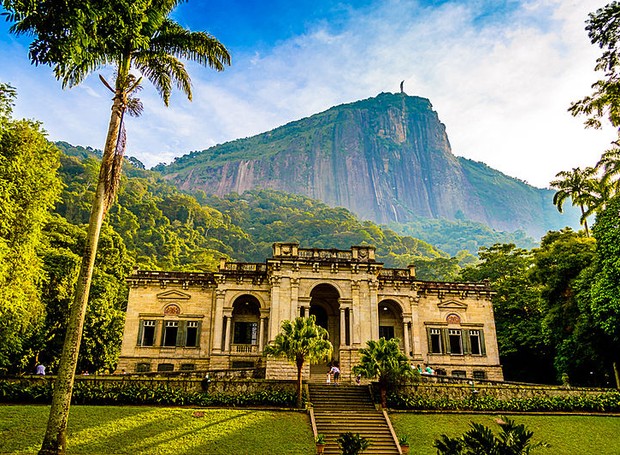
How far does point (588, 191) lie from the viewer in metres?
37.3

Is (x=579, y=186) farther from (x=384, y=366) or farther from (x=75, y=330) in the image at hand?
(x=75, y=330)

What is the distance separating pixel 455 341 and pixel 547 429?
47.3ft

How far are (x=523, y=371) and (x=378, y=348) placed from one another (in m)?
19.4

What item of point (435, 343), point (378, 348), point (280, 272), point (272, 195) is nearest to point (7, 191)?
point (280, 272)

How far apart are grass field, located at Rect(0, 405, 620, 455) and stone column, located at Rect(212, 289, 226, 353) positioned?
11372mm

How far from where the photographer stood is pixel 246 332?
33625mm

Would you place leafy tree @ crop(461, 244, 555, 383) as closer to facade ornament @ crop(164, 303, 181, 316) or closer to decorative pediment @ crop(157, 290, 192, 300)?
decorative pediment @ crop(157, 290, 192, 300)

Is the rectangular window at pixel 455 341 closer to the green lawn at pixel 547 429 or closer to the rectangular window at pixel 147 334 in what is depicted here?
the green lawn at pixel 547 429

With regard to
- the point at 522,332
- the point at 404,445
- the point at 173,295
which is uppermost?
the point at 173,295

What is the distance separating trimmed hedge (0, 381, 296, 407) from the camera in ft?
62.1

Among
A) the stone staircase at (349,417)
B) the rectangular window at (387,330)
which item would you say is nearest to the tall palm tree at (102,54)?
the stone staircase at (349,417)

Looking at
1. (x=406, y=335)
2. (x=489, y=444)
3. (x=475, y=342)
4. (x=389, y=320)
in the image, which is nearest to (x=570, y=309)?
(x=475, y=342)

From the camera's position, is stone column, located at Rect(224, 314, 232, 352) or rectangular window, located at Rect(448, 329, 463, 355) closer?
stone column, located at Rect(224, 314, 232, 352)

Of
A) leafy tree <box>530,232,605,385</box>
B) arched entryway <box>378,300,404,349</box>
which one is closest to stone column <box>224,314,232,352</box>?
arched entryway <box>378,300,404,349</box>
